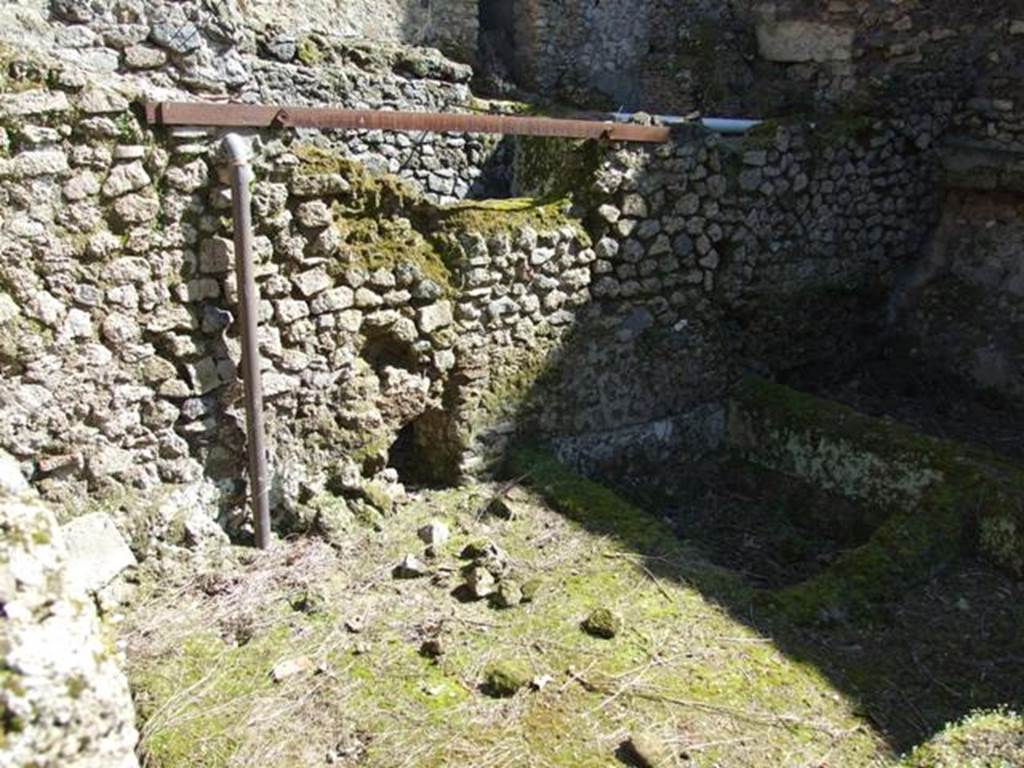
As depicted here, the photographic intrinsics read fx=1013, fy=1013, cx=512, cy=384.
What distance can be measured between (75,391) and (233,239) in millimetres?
893

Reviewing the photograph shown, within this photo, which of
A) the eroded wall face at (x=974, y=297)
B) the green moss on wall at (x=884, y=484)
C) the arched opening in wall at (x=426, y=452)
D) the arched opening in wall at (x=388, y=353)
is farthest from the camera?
the eroded wall face at (x=974, y=297)

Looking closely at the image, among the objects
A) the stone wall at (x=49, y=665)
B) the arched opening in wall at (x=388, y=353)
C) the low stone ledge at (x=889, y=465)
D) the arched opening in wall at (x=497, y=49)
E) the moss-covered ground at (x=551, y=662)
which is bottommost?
the moss-covered ground at (x=551, y=662)

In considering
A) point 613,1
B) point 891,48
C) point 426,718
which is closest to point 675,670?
point 426,718

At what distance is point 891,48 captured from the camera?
7.16 metres

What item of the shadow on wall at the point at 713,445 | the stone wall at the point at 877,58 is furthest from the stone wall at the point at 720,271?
the stone wall at the point at 877,58

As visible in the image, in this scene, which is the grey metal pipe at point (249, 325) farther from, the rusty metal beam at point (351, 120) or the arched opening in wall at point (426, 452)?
the arched opening in wall at point (426, 452)

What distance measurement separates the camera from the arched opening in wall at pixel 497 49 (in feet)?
40.2

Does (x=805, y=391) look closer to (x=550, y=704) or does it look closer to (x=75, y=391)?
(x=550, y=704)

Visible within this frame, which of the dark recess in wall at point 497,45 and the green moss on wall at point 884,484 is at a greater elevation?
the dark recess in wall at point 497,45

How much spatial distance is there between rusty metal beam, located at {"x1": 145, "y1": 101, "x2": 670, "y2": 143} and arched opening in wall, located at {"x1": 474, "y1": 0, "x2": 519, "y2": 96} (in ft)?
23.3

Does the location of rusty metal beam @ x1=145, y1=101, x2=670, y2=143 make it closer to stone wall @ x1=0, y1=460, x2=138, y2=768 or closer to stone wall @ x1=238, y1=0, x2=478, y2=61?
stone wall @ x1=0, y1=460, x2=138, y2=768

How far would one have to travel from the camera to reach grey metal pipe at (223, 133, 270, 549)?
4203mm

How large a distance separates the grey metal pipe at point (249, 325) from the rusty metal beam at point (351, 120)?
0.11m

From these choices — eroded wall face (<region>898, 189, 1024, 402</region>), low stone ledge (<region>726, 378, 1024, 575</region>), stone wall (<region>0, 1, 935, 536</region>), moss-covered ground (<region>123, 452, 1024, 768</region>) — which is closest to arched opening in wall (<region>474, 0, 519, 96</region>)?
stone wall (<region>0, 1, 935, 536</region>)
